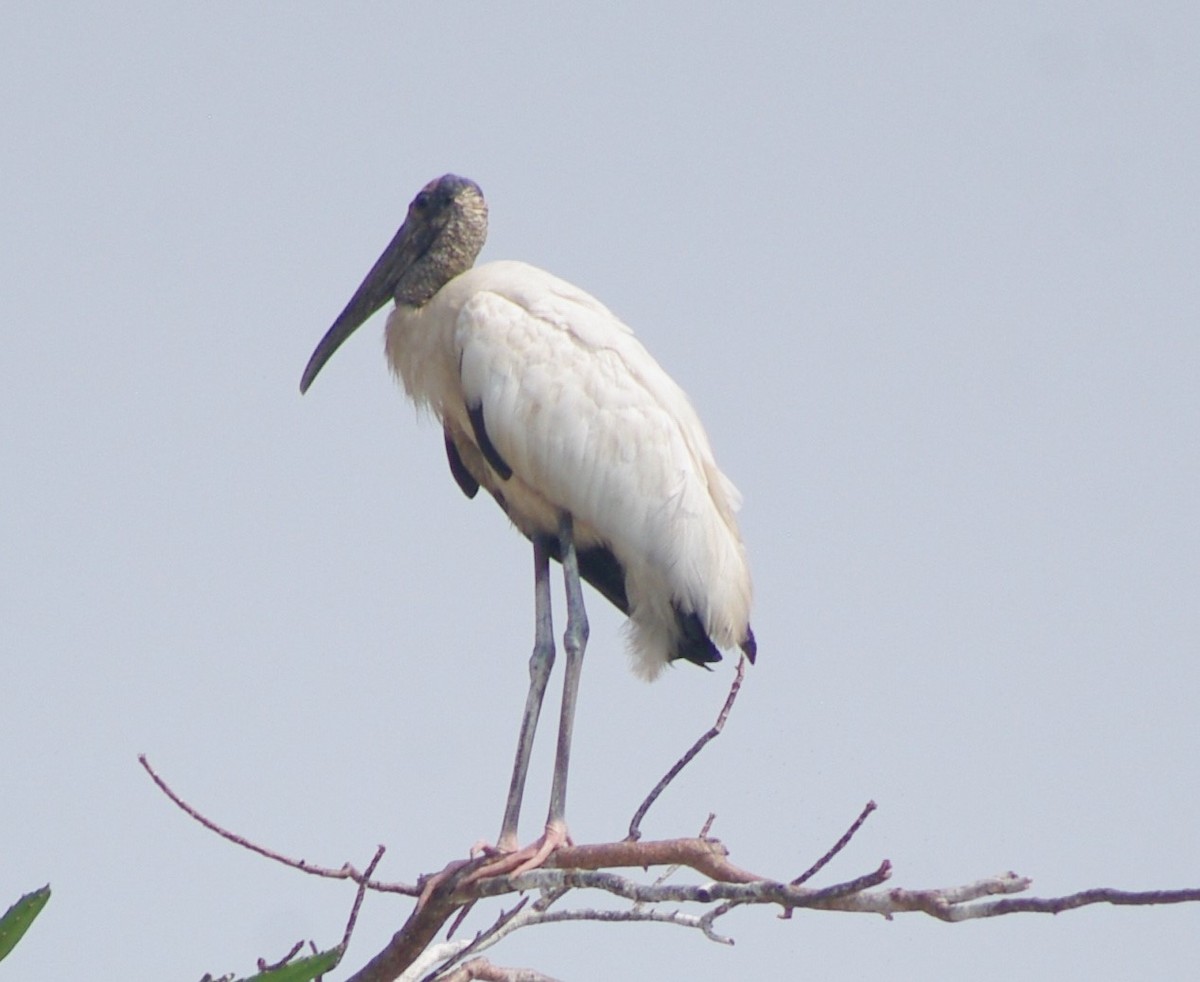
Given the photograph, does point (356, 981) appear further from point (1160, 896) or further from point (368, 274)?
point (368, 274)

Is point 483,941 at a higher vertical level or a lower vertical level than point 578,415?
lower

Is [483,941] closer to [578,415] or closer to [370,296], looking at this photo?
[578,415]

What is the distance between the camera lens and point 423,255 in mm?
7273

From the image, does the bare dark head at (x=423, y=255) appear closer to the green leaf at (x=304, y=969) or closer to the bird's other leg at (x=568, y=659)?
the bird's other leg at (x=568, y=659)

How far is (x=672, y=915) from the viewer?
429 centimetres

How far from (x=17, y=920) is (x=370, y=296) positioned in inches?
137

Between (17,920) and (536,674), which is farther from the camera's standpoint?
(536,674)

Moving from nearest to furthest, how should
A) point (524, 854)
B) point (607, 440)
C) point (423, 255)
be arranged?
point (524, 854) → point (607, 440) → point (423, 255)

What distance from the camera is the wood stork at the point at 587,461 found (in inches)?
257

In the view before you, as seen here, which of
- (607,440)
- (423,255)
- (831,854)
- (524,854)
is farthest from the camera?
(423,255)

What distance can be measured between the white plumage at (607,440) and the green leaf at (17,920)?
264 centimetres

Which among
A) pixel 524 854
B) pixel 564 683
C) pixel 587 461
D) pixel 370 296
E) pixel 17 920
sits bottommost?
pixel 17 920

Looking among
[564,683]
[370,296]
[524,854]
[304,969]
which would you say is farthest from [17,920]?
[370,296]

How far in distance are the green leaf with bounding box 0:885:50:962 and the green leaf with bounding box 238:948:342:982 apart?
0.47 m
